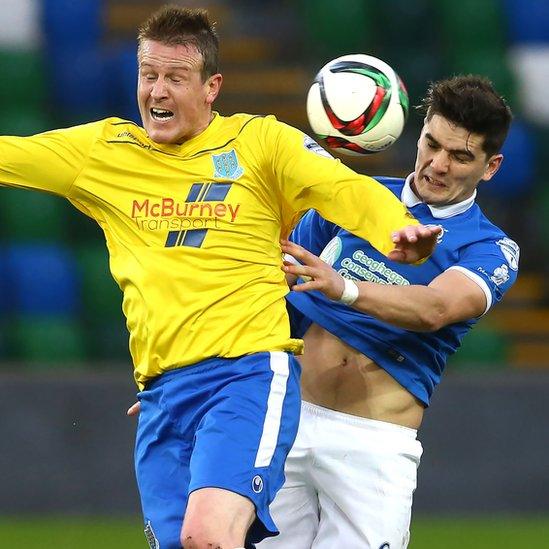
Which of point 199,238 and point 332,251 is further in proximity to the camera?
point 332,251

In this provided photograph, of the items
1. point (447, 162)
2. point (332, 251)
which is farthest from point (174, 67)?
point (447, 162)

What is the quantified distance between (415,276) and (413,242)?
2.78 feet

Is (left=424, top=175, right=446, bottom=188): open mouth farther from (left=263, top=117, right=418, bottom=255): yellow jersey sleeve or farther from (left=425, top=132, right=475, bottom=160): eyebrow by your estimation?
(left=263, top=117, right=418, bottom=255): yellow jersey sleeve

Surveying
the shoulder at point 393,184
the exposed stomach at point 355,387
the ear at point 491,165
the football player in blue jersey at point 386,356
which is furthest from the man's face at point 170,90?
the ear at point 491,165

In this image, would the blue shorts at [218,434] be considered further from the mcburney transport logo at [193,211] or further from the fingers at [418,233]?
the fingers at [418,233]

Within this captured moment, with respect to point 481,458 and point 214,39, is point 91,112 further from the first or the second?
point 214,39

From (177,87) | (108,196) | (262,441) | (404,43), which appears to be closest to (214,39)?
(177,87)

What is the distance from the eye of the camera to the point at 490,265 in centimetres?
494

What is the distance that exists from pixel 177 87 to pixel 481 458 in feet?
16.0

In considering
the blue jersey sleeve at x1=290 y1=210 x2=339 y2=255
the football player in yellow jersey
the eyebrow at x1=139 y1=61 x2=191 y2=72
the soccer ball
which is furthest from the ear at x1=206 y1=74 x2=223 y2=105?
the blue jersey sleeve at x1=290 y1=210 x2=339 y2=255

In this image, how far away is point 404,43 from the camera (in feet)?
39.5

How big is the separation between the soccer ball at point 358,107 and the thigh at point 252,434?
0.93 m

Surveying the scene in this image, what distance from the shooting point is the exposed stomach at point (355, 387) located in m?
5.02

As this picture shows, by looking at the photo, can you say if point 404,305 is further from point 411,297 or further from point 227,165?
point 227,165
